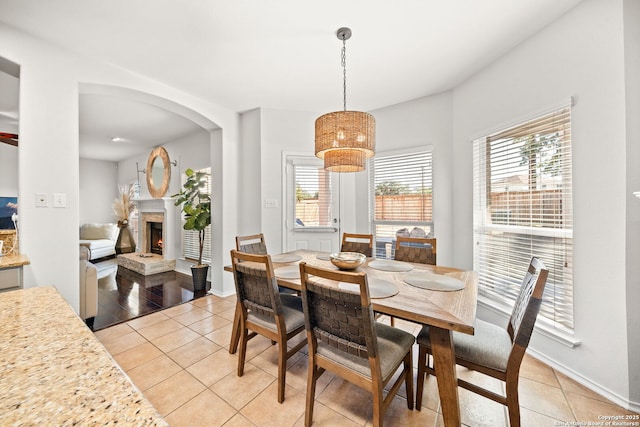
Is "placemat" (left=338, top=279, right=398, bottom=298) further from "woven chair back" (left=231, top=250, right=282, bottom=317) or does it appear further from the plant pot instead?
the plant pot

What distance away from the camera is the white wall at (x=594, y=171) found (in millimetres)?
1592

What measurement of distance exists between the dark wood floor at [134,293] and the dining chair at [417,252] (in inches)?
109

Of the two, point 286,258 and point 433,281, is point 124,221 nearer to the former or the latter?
point 286,258

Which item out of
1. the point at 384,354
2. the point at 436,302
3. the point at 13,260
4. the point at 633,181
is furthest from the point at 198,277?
the point at 633,181

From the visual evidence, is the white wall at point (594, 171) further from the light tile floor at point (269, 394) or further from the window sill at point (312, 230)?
the window sill at point (312, 230)

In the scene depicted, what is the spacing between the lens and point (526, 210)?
2.18 m

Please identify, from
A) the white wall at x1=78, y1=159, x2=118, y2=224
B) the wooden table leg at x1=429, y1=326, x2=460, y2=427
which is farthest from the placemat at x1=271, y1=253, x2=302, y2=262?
the white wall at x1=78, y1=159, x2=118, y2=224

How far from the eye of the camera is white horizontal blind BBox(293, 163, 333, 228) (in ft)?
12.2

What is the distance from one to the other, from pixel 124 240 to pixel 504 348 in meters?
7.48

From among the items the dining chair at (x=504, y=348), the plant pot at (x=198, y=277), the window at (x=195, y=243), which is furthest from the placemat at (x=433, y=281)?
the window at (x=195, y=243)

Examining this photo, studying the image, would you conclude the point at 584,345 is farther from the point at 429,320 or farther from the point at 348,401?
the point at 348,401

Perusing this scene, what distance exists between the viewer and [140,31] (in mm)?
2039

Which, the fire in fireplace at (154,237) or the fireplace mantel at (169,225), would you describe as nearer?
the fireplace mantel at (169,225)

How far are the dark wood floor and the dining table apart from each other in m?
2.10
